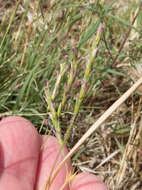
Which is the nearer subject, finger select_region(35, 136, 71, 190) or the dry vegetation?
finger select_region(35, 136, 71, 190)

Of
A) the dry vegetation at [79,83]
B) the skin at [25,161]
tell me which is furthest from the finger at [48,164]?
the dry vegetation at [79,83]

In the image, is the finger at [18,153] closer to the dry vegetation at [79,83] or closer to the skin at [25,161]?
the skin at [25,161]

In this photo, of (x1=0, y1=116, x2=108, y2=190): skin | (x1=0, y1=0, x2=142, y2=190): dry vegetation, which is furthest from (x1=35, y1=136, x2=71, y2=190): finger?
(x1=0, y1=0, x2=142, y2=190): dry vegetation

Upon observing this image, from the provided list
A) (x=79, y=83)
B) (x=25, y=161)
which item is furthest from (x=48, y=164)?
(x=79, y=83)

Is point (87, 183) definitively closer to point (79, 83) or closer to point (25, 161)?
point (25, 161)

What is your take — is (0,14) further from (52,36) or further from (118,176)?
(118,176)

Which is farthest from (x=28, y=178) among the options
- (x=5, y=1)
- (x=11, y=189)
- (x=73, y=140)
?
(x=5, y=1)

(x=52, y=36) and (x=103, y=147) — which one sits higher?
(x=52, y=36)

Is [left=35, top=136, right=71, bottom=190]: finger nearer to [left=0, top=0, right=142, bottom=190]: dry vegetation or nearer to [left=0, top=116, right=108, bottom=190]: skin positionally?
[left=0, top=116, right=108, bottom=190]: skin
